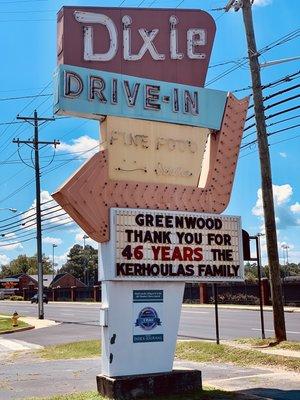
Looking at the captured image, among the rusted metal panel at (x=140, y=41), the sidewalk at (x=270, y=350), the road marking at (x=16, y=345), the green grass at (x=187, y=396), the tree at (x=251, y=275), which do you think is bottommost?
the road marking at (x=16, y=345)

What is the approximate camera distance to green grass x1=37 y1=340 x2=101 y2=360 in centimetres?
1681

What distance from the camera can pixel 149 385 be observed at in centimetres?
956

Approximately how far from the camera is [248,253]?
13617 mm

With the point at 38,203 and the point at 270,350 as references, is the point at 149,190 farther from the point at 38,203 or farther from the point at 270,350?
the point at 38,203

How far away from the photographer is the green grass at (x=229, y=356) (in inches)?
523

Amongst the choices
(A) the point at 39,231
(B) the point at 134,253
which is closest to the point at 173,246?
(B) the point at 134,253

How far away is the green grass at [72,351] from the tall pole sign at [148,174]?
724 centimetres

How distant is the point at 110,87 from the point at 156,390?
207 inches

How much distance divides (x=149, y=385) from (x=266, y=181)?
29.2 feet

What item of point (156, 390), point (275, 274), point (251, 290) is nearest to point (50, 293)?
point (251, 290)

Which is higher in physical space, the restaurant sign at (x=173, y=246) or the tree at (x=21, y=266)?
the tree at (x=21, y=266)

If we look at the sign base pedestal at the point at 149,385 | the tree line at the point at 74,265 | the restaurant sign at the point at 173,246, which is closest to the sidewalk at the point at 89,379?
the sign base pedestal at the point at 149,385

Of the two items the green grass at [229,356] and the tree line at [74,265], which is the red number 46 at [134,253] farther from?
the tree line at [74,265]

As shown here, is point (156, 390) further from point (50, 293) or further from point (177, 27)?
point (50, 293)
